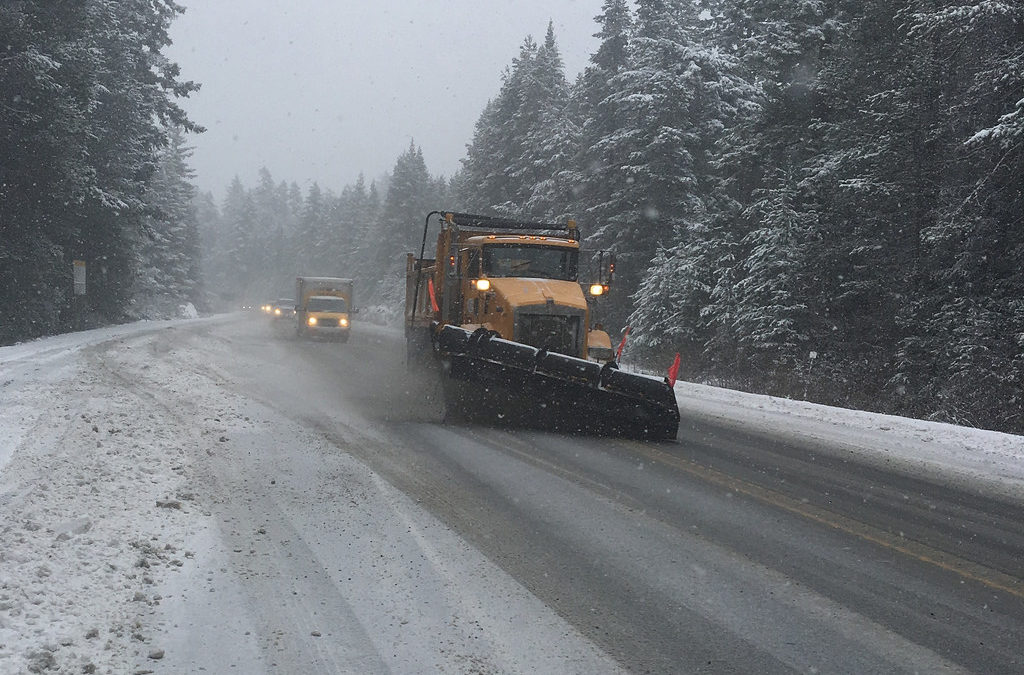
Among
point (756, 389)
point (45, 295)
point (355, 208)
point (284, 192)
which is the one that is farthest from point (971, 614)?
point (284, 192)

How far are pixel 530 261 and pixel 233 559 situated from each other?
9005 mm

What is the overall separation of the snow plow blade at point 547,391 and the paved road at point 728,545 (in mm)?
522

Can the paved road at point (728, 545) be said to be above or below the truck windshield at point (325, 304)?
below

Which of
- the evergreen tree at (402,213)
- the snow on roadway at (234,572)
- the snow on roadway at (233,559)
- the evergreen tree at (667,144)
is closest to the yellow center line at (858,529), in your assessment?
the snow on roadway at (233,559)

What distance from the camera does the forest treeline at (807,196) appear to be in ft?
49.1

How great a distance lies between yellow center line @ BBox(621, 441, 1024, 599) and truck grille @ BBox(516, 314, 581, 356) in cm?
330

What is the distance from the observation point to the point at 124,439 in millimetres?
8672

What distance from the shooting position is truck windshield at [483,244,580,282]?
13211 millimetres

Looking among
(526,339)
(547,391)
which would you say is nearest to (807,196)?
(526,339)

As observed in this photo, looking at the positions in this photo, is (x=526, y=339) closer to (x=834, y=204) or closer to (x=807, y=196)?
(x=834, y=204)

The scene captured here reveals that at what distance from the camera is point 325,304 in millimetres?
30406

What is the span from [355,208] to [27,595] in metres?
94.0

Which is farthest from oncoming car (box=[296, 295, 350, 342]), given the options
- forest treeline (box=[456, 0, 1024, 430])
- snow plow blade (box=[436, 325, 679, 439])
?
snow plow blade (box=[436, 325, 679, 439])

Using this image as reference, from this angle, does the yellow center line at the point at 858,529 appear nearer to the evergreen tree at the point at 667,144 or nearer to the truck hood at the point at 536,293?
the truck hood at the point at 536,293
